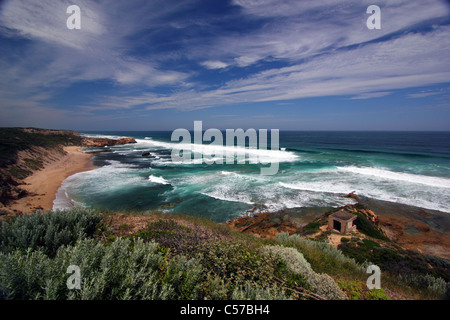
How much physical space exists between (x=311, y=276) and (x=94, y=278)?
3.68 m

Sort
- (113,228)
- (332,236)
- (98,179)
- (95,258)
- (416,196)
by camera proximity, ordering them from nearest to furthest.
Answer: (95,258)
(113,228)
(332,236)
(416,196)
(98,179)

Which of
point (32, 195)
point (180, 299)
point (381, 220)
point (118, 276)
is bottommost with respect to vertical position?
point (381, 220)

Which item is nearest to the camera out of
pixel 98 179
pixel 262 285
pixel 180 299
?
pixel 180 299

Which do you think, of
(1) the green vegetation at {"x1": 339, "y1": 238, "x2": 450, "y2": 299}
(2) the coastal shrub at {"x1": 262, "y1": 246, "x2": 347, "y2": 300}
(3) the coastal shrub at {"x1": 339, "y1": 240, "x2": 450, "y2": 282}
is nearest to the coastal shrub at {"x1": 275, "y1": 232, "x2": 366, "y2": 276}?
(2) the coastal shrub at {"x1": 262, "y1": 246, "x2": 347, "y2": 300}

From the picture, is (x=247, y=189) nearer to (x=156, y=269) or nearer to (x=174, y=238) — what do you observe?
(x=174, y=238)

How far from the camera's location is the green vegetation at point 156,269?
2.41m

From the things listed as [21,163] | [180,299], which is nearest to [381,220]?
[180,299]

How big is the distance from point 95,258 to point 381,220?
1637 centimetres

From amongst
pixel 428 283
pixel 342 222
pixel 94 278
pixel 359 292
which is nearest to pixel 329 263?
pixel 359 292

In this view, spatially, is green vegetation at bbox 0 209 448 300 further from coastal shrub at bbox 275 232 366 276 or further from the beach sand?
the beach sand

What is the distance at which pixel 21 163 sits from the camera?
22578 mm

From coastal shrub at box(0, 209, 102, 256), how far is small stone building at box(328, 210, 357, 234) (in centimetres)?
1135

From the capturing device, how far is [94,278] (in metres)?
2.36
